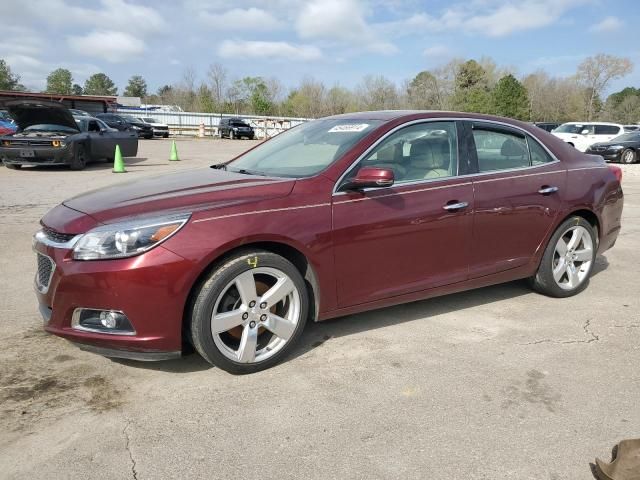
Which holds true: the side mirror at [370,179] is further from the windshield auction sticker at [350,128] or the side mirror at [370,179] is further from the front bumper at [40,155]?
the front bumper at [40,155]

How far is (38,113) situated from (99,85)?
109 meters

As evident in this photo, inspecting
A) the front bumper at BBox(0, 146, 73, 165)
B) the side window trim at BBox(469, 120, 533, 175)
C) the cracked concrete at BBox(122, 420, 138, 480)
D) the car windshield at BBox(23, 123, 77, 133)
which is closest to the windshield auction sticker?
the side window trim at BBox(469, 120, 533, 175)

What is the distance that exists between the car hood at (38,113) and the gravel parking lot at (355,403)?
10533 mm

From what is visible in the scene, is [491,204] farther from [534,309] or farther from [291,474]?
[291,474]

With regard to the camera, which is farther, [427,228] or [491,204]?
[491,204]

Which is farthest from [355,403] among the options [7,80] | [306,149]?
[7,80]

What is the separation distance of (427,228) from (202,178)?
5.35 ft

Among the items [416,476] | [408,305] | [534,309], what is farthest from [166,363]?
[534,309]

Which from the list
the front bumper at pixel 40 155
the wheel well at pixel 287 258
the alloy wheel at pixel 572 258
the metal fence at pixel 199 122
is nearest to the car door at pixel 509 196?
the alloy wheel at pixel 572 258

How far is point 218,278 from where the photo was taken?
119 inches

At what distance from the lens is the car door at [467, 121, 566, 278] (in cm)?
409

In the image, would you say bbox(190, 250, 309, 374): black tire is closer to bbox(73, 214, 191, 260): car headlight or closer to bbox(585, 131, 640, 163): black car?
bbox(73, 214, 191, 260): car headlight

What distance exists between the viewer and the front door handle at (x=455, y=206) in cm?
385

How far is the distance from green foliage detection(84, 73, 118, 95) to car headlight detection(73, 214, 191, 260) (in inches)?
4659
